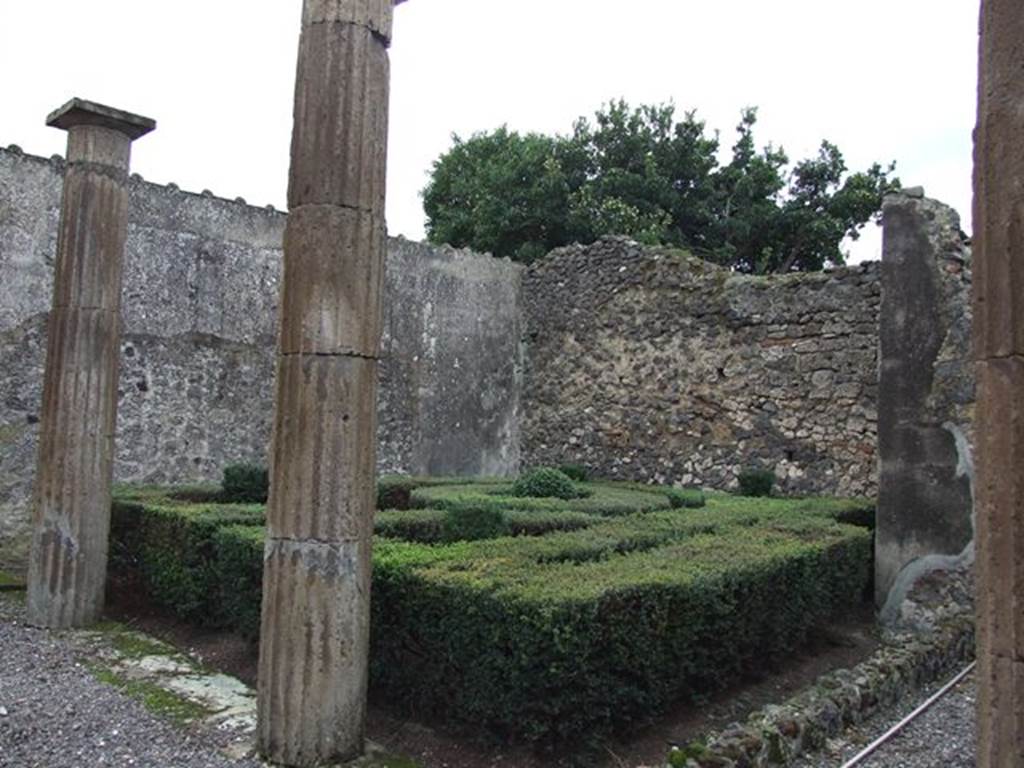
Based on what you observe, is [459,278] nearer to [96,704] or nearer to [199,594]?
[199,594]

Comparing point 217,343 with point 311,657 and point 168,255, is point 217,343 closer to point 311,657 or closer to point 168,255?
point 168,255

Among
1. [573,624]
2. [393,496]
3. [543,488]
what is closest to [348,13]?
[573,624]

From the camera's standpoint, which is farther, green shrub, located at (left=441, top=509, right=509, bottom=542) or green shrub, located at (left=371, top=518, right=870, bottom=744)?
green shrub, located at (left=441, top=509, right=509, bottom=542)

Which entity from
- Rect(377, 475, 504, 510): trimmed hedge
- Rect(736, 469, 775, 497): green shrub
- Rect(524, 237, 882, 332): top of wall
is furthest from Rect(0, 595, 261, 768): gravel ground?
Rect(524, 237, 882, 332): top of wall

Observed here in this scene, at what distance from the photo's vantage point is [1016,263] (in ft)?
6.93

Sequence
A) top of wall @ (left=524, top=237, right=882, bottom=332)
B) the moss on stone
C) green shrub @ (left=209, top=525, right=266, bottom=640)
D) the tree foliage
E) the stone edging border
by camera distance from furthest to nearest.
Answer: the tree foliage < top of wall @ (left=524, top=237, right=882, bottom=332) < green shrub @ (left=209, top=525, right=266, bottom=640) < the moss on stone < the stone edging border

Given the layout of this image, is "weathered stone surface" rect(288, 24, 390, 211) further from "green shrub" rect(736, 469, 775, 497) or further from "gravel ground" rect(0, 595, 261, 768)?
"green shrub" rect(736, 469, 775, 497)

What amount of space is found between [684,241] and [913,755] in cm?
1699

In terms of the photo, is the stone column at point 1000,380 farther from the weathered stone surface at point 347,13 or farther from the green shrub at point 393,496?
the green shrub at point 393,496

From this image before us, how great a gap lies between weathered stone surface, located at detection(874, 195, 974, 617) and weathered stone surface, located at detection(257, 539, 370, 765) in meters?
5.35

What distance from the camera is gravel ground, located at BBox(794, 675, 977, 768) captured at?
15.1 ft

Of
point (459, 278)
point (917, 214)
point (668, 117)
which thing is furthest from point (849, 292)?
point (668, 117)

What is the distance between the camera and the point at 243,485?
9102 mm

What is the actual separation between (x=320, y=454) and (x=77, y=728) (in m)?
2.07
